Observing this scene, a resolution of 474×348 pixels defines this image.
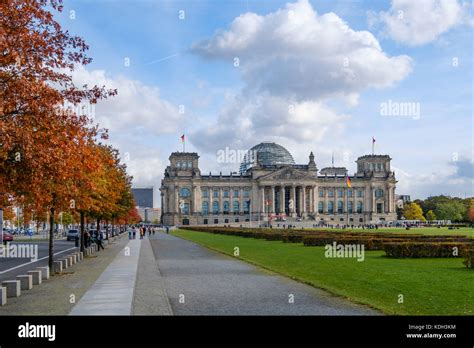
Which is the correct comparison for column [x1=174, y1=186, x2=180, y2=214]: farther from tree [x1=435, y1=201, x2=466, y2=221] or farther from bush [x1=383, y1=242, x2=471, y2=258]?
bush [x1=383, y1=242, x2=471, y2=258]

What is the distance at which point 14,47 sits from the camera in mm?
17828

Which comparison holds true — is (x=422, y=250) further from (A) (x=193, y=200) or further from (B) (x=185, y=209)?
(B) (x=185, y=209)

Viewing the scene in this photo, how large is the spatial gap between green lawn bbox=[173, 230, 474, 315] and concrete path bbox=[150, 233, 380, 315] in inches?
35.2

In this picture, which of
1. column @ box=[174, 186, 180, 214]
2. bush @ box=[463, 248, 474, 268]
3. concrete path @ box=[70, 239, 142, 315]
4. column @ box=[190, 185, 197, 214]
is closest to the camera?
concrete path @ box=[70, 239, 142, 315]

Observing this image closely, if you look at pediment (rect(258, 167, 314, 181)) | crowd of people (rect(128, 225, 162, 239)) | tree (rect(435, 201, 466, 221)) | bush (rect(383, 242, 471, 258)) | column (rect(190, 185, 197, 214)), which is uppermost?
pediment (rect(258, 167, 314, 181))

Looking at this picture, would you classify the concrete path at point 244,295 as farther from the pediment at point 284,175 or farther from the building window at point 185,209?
the pediment at point 284,175

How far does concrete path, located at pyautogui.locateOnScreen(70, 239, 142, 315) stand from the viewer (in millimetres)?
17031

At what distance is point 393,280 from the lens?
75.4ft

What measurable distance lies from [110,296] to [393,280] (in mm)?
11081

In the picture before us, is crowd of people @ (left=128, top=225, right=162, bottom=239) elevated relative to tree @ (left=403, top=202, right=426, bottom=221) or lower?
lower

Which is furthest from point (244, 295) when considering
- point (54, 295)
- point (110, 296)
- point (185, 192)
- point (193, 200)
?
point (185, 192)

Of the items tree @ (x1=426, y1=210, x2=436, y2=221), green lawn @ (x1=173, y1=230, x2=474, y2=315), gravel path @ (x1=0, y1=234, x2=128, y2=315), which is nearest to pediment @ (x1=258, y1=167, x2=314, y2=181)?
tree @ (x1=426, y1=210, x2=436, y2=221)

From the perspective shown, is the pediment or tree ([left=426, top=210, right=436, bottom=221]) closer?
tree ([left=426, top=210, right=436, bottom=221])
